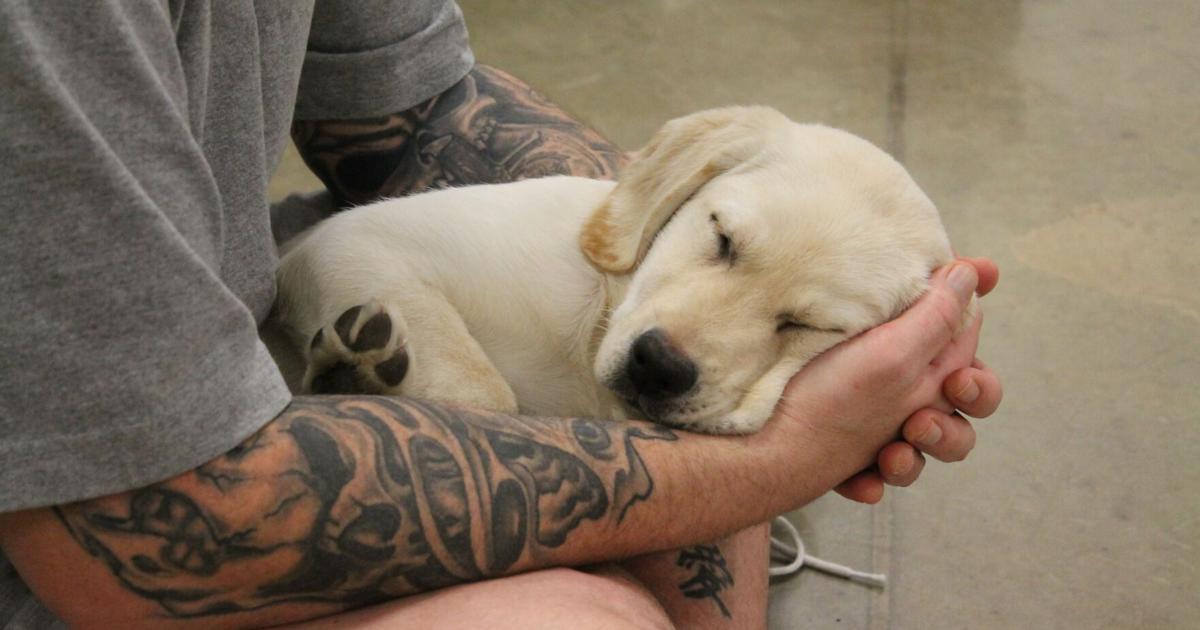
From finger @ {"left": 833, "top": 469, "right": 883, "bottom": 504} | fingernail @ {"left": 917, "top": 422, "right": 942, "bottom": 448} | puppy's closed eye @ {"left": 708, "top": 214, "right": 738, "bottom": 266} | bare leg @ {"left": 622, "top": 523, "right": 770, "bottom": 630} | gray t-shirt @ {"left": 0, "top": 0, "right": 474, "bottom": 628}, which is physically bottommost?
bare leg @ {"left": 622, "top": 523, "right": 770, "bottom": 630}

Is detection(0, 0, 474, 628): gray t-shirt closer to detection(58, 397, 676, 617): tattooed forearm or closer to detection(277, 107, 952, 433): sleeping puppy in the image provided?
detection(58, 397, 676, 617): tattooed forearm

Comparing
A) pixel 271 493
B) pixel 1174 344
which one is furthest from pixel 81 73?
pixel 1174 344

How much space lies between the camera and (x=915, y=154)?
356 centimetres

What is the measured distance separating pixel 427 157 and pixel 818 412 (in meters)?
0.95

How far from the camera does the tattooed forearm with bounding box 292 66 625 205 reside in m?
2.10

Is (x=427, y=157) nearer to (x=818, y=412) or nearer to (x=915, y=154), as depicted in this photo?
(x=818, y=412)

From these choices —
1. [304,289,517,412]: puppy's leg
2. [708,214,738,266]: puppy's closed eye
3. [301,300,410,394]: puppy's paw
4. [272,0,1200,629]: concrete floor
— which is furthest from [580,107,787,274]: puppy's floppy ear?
[272,0,1200,629]: concrete floor

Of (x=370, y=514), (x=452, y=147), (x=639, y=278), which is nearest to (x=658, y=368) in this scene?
(x=639, y=278)

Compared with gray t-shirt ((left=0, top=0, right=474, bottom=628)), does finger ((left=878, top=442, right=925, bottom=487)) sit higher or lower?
lower

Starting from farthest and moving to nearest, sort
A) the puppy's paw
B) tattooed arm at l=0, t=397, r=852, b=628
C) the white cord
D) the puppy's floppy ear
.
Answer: the white cord < the puppy's floppy ear < the puppy's paw < tattooed arm at l=0, t=397, r=852, b=628

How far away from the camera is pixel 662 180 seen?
1.73 m

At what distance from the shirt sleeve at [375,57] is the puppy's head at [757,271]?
591mm

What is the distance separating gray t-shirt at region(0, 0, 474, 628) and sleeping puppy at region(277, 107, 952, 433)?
1.04ft

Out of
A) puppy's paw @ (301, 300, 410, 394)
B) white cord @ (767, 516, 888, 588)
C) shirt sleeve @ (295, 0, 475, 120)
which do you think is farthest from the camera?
white cord @ (767, 516, 888, 588)
